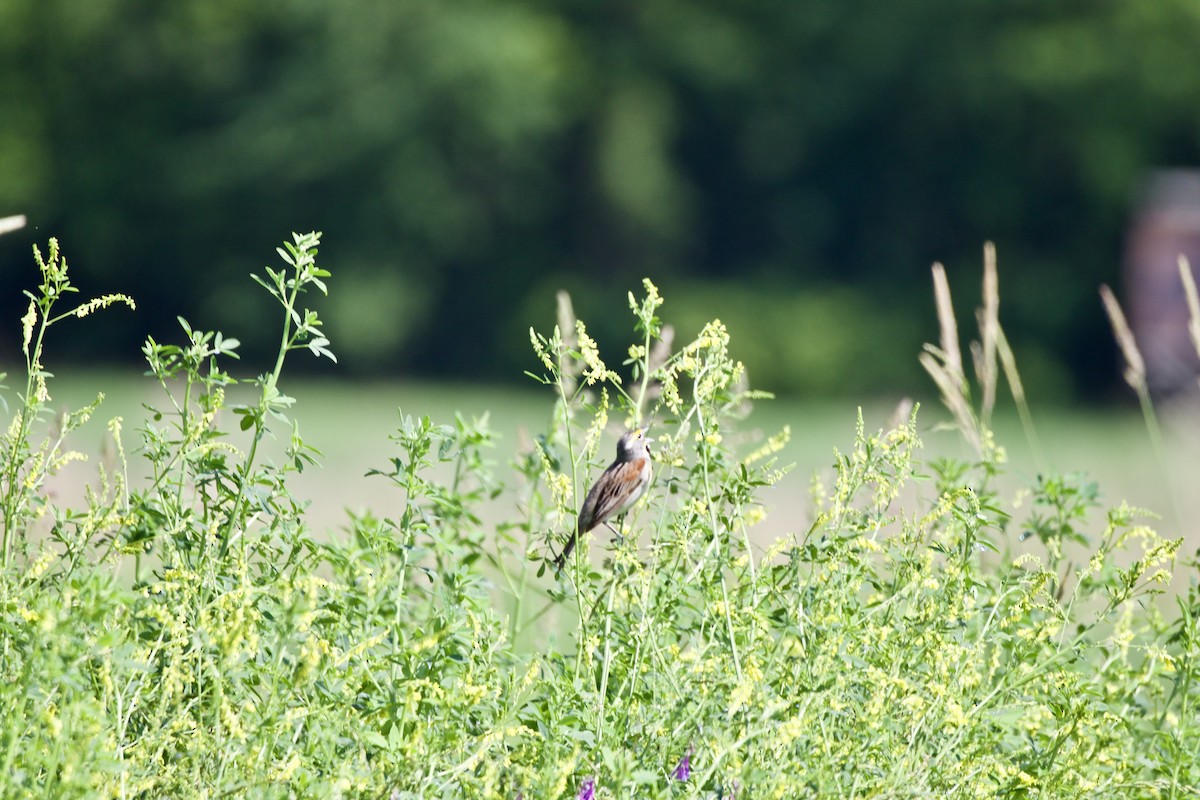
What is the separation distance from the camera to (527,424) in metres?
13.2

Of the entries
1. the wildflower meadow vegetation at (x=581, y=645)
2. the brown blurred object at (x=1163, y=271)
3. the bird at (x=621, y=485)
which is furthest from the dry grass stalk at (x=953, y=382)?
the brown blurred object at (x=1163, y=271)

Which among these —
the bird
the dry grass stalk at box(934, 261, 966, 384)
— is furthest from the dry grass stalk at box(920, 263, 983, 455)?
the bird

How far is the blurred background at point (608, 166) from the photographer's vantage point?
30.4 m

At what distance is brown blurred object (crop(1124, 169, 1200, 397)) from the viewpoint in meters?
26.4

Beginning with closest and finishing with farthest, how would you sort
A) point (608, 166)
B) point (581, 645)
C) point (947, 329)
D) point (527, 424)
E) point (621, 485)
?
point (581, 645) → point (621, 485) → point (947, 329) → point (527, 424) → point (608, 166)

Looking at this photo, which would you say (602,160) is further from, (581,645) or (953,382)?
(581,645)

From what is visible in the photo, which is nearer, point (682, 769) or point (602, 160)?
point (682, 769)

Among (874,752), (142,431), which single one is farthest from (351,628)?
(874,752)

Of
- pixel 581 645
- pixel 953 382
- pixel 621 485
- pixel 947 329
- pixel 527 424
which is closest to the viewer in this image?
pixel 581 645

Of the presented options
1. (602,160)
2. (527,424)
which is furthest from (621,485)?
(602,160)

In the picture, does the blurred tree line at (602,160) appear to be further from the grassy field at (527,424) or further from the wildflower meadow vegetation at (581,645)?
the wildflower meadow vegetation at (581,645)

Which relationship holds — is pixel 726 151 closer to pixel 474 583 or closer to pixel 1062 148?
pixel 1062 148

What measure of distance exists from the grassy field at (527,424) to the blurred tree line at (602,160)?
6.40 ft

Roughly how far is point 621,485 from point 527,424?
33.0ft
